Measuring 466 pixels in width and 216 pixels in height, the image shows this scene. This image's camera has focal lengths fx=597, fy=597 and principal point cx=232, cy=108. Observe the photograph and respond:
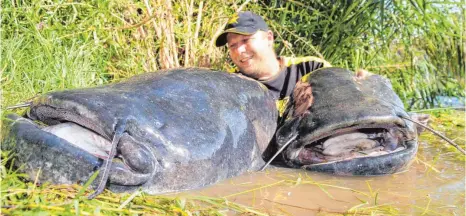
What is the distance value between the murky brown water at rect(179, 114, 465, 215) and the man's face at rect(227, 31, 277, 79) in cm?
92

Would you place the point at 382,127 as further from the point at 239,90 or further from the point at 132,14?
the point at 132,14

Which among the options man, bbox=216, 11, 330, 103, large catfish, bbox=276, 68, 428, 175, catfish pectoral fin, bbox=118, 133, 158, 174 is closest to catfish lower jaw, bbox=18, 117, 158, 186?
catfish pectoral fin, bbox=118, 133, 158, 174

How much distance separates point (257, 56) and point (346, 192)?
4.29 feet

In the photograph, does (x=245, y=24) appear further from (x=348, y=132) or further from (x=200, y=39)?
(x=348, y=132)

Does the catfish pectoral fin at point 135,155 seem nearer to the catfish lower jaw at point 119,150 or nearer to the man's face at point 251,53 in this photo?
the catfish lower jaw at point 119,150

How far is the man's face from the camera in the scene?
3656 millimetres

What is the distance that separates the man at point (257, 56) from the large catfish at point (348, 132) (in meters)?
0.67

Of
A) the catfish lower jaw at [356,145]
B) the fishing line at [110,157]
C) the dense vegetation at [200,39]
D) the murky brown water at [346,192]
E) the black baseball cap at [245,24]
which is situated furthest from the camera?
the dense vegetation at [200,39]

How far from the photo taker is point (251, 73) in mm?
3691

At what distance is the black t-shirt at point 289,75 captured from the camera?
3633mm

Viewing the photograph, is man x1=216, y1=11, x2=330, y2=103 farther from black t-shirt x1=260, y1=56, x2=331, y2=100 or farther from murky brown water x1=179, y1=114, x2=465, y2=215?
murky brown water x1=179, y1=114, x2=465, y2=215

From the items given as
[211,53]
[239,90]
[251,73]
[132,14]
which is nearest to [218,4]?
[211,53]

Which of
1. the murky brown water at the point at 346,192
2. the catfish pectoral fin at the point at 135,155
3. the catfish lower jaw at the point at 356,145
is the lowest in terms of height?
the murky brown water at the point at 346,192

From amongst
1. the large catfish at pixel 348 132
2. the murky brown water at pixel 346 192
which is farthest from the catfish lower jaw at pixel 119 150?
the large catfish at pixel 348 132
